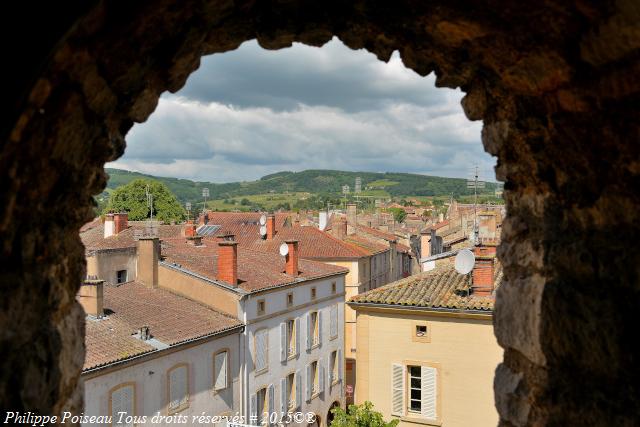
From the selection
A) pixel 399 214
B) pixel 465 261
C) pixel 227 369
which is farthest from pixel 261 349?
pixel 399 214

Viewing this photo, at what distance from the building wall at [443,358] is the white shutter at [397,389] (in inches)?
4.1

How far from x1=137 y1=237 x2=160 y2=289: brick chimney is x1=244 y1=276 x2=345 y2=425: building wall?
304 centimetres

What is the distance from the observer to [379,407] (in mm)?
12469

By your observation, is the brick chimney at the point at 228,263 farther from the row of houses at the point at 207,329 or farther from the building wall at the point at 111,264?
the building wall at the point at 111,264

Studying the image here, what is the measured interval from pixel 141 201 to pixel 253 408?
37.2m

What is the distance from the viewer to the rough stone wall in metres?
2.17

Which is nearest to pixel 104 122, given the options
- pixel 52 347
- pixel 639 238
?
pixel 52 347

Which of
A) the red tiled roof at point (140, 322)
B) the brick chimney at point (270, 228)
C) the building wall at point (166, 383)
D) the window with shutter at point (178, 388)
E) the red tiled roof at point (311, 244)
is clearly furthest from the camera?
the brick chimney at point (270, 228)

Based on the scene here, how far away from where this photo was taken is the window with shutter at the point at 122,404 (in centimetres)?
1248

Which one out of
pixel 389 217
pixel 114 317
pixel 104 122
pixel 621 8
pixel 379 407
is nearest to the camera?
pixel 621 8

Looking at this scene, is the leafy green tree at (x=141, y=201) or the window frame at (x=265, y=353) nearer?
→ the window frame at (x=265, y=353)

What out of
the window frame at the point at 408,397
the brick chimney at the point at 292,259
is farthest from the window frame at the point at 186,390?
the brick chimney at the point at 292,259

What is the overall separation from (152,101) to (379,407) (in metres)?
10.8

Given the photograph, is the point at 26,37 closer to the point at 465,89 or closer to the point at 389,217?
the point at 465,89
